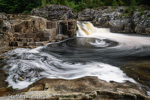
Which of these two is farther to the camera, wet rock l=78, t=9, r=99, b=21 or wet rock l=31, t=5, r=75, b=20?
wet rock l=78, t=9, r=99, b=21

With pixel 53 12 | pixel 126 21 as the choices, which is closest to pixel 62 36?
pixel 126 21

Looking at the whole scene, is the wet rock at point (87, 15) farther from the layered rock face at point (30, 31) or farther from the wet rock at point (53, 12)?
the layered rock face at point (30, 31)

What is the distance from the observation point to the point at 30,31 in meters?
12.2

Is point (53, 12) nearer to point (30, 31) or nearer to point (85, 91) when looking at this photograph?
point (30, 31)

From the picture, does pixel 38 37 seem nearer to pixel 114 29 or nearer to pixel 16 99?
pixel 16 99

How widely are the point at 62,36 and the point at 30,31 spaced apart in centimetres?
429

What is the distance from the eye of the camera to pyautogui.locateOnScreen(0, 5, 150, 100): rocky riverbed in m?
2.99

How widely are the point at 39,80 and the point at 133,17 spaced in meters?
19.4

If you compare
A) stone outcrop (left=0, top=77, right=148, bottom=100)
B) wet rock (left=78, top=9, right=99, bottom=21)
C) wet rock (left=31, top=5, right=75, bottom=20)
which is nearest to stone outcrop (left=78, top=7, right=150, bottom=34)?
wet rock (left=78, top=9, right=99, bottom=21)

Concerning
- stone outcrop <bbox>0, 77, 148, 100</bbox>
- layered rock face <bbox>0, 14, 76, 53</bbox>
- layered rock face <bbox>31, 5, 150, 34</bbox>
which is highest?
layered rock face <bbox>31, 5, 150, 34</bbox>

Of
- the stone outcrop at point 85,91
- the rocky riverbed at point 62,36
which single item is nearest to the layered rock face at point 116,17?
the rocky riverbed at point 62,36

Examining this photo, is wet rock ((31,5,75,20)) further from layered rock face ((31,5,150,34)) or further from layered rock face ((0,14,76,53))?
layered rock face ((0,14,76,53))

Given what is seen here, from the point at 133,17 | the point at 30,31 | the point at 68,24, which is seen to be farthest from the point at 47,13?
the point at 133,17

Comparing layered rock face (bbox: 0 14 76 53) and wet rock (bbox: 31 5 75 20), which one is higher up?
wet rock (bbox: 31 5 75 20)
